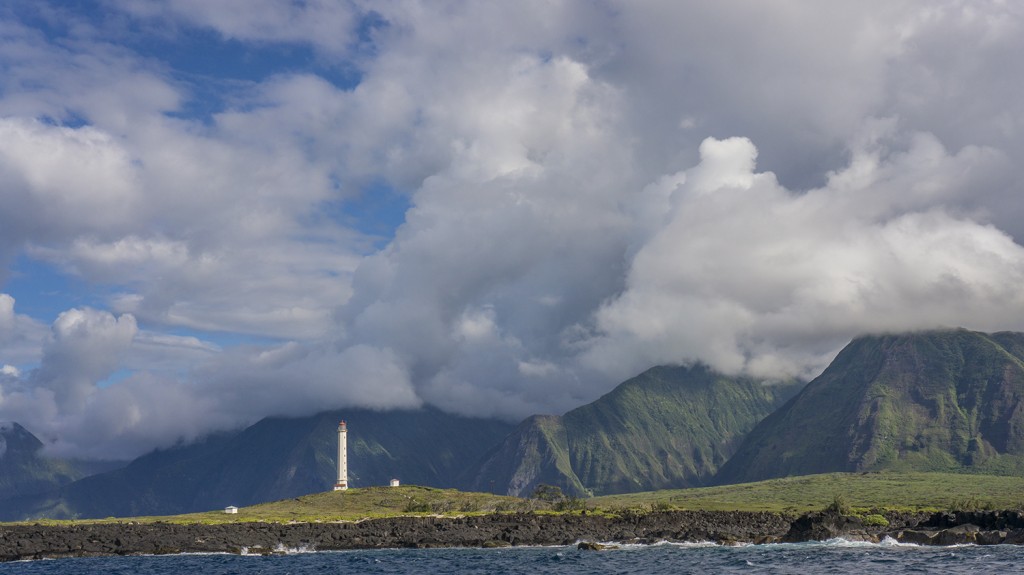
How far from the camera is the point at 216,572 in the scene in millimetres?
146125

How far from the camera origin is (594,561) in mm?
154250

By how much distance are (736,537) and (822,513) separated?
17.9 metres

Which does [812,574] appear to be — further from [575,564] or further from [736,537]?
[736,537]

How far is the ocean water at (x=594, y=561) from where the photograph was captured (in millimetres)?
133875

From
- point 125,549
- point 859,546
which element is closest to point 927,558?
point 859,546

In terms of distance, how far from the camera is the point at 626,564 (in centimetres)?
14800

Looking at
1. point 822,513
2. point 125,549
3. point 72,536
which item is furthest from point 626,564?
point 72,536

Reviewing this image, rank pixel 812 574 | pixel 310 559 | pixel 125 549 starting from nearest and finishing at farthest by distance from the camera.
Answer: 1. pixel 812 574
2. pixel 310 559
3. pixel 125 549

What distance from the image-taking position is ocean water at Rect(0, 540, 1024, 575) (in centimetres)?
13388

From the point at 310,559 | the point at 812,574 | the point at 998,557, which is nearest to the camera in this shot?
the point at 812,574

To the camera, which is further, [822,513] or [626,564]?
[822,513]

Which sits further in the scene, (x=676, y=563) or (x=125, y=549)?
(x=125, y=549)

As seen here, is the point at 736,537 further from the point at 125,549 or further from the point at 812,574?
the point at 125,549

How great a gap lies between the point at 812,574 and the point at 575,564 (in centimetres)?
3738
